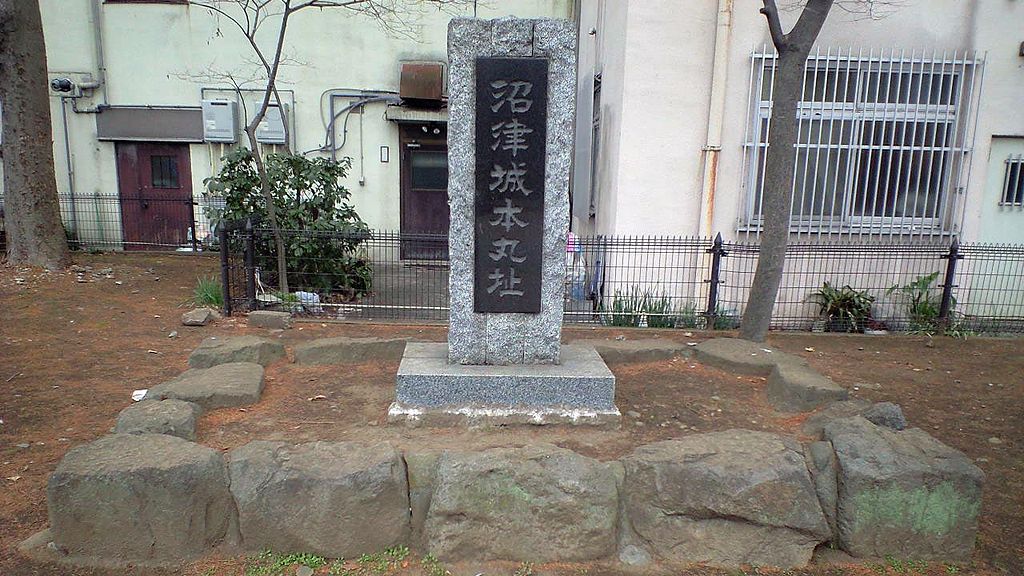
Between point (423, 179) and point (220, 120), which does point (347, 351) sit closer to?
point (423, 179)

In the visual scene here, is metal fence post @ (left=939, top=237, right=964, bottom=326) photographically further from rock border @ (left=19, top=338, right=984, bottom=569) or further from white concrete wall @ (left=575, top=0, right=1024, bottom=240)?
rock border @ (left=19, top=338, right=984, bottom=569)

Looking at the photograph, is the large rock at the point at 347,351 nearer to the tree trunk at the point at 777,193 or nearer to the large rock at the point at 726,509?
the large rock at the point at 726,509

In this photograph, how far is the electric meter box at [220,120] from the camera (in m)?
A: 10.6

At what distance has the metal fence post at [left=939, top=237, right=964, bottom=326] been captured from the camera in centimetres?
668

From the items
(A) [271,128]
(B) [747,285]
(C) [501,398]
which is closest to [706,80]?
(B) [747,285]

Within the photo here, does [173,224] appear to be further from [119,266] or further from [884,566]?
[884,566]

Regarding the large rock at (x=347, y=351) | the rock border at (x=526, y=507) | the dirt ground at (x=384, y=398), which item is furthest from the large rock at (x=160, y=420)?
the large rock at (x=347, y=351)

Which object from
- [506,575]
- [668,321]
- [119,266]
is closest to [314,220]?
[119,266]

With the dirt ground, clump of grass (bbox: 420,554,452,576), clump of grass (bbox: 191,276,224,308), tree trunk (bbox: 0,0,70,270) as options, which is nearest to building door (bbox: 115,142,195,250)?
tree trunk (bbox: 0,0,70,270)

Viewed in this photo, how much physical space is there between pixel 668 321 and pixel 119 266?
8.06m

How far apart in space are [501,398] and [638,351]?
5.59 ft

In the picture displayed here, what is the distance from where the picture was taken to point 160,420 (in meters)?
3.46

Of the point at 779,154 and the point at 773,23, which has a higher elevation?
the point at 773,23

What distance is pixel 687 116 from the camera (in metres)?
6.96
